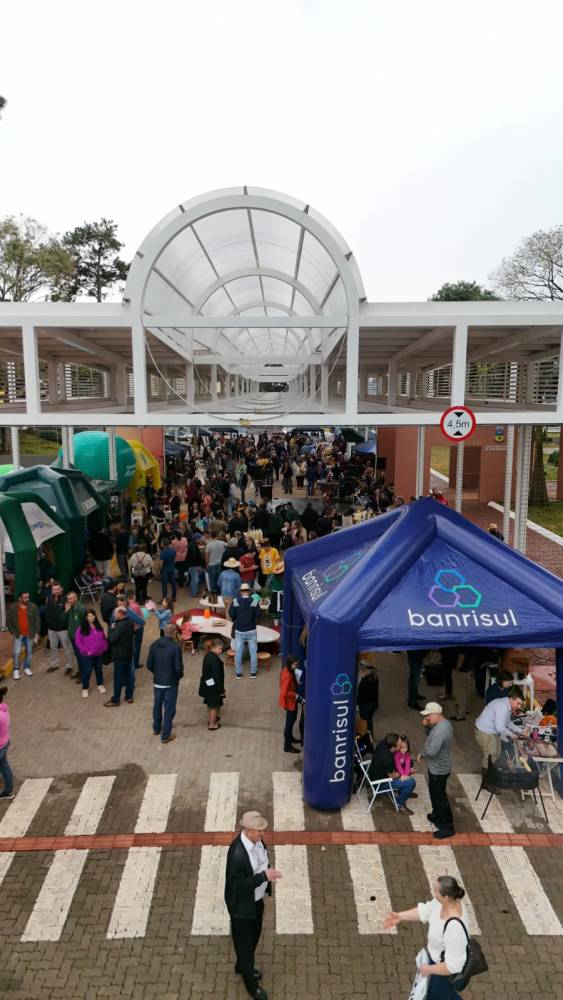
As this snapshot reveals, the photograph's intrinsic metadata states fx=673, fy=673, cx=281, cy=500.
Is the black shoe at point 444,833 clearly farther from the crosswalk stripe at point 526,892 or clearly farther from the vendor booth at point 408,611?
the vendor booth at point 408,611

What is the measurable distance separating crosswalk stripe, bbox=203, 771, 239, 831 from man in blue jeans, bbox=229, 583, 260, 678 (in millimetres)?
2660

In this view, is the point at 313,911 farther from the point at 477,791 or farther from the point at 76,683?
the point at 76,683

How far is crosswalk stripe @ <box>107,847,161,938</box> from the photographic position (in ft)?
17.7

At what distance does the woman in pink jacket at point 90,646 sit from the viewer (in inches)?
365

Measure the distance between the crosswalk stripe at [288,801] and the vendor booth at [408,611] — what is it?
0.18 meters

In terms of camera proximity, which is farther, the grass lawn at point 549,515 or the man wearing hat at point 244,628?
the grass lawn at point 549,515

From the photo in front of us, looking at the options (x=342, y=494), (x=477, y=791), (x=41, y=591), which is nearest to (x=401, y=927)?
(x=477, y=791)

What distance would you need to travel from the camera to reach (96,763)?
25.7ft

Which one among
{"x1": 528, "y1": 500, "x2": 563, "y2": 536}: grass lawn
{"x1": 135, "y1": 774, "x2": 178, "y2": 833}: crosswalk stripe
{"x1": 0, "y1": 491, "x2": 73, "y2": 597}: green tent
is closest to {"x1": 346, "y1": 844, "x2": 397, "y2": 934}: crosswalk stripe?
{"x1": 135, "y1": 774, "x2": 178, "y2": 833}: crosswalk stripe

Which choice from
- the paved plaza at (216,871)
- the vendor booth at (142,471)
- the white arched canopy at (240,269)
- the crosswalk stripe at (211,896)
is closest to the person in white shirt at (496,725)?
the paved plaza at (216,871)

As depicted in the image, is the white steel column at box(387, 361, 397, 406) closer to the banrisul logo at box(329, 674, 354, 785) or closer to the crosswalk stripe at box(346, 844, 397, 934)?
the banrisul logo at box(329, 674, 354, 785)

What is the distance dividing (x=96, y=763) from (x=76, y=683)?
7.87 ft

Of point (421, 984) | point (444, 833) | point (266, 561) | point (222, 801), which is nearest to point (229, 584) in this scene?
point (266, 561)

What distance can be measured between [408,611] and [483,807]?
221 cm
